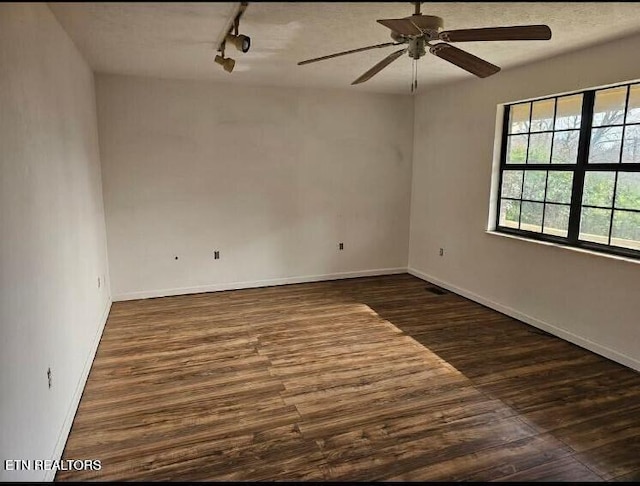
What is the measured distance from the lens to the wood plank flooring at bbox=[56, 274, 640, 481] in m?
2.18

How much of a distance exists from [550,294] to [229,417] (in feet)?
9.85

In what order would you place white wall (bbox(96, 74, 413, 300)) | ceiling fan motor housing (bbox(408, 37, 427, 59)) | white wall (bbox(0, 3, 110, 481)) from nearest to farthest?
white wall (bbox(0, 3, 110, 481)) < ceiling fan motor housing (bbox(408, 37, 427, 59)) < white wall (bbox(96, 74, 413, 300))

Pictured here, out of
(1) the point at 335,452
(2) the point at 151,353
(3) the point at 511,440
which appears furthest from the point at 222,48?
(3) the point at 511,440

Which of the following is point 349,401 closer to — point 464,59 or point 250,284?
point 464,59

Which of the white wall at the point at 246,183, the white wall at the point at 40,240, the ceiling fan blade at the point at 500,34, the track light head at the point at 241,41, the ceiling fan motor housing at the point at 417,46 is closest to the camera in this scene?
the white wall at the point at 40,240

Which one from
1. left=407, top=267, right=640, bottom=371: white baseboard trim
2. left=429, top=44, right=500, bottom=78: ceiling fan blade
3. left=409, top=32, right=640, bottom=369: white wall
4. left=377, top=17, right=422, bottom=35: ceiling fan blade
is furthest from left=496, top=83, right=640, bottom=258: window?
left=377, top=17, right=422, bottom=35: ceiling fan blade

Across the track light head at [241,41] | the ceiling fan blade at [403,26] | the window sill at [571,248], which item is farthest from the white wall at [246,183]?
the ceiling fan blade at [403,26]

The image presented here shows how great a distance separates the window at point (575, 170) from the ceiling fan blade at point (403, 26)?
209cm

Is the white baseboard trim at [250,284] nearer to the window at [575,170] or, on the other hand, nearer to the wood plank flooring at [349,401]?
the wood plank flooring at [349,401]

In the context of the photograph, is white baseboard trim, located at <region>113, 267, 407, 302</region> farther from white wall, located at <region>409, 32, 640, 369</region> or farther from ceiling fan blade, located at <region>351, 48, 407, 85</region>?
ceiling fan blade, located at <region>351, 48, 407, 85</region>

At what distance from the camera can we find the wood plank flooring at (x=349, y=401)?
2182 millimetres

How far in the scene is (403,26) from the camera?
2.25 meters

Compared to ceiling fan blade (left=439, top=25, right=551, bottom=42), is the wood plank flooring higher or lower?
lower

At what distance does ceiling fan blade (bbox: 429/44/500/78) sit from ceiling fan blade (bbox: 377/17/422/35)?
0.33 meters
